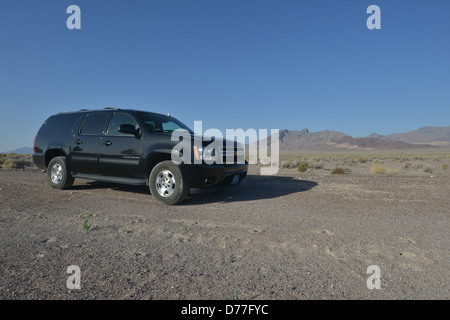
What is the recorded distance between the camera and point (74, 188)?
736 centimetres

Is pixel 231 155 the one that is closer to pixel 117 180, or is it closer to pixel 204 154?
pixel 204 154

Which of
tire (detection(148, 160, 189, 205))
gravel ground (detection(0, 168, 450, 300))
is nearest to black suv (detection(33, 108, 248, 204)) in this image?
tire (detection(148, 160, 189, 205))

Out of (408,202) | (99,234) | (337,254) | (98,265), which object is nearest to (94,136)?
(99,234)

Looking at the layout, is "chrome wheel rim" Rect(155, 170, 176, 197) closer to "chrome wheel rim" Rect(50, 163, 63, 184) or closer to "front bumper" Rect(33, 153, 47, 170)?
"chrome wheel rim" Rect(50, 163, 63, 184)

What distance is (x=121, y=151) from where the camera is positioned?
5.96 meters

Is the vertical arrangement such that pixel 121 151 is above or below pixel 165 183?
above

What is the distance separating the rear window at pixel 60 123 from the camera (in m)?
7.03

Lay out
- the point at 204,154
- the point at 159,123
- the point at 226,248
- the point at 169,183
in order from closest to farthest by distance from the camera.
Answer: the point at 226,248 → the point at 204,154 → the point at 169,183 → the point at 159,123

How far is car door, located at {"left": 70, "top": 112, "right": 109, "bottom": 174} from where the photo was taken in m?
6.38

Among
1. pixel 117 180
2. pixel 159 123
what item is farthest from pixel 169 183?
pixel 159 123

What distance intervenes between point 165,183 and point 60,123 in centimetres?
388
